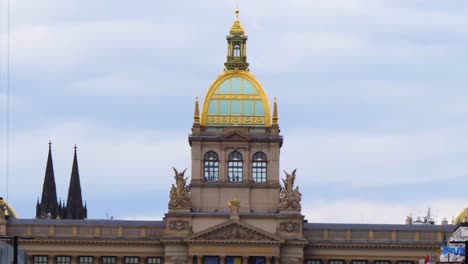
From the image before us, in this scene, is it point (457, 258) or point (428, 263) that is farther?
point (428, 263)

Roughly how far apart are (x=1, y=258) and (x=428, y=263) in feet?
155

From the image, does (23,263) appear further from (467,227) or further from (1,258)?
(467,227)

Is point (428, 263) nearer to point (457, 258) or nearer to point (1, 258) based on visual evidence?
point (457, 258)

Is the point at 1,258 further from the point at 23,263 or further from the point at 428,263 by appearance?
the point at 428,263

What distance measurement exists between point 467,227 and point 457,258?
9546 mm

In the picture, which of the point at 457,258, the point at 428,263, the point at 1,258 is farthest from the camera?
the point at 428,263

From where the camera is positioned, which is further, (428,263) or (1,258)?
(428,263)

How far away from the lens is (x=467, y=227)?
176 meters

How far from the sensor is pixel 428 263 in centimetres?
18562

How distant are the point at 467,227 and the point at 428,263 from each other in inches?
393

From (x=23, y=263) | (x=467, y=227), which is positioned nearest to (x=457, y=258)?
(x=467, y=227)

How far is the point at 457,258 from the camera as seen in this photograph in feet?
548

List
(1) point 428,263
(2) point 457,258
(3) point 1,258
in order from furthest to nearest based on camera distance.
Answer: (1) point 428,263 → (2) point 457,258 → (3) point 1,258

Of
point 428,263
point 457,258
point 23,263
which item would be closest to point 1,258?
point 23,263
